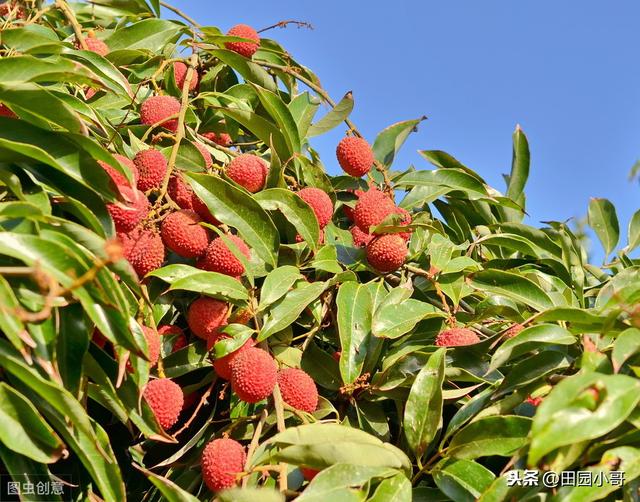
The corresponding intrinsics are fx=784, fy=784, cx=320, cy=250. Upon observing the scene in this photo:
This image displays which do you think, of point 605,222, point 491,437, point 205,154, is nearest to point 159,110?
point 205,154

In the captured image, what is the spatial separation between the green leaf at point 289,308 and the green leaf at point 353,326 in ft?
0.14

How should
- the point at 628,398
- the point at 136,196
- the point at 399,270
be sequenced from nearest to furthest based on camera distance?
the point at 628,398, the point at 136,196, the point at 399,270

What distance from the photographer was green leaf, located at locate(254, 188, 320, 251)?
4.23 feet

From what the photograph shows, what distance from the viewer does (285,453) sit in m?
0.97

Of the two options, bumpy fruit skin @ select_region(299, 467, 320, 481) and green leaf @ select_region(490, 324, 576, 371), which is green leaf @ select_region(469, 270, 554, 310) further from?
bumpy fruit skin @ select_region(299, 467, 320, 481)

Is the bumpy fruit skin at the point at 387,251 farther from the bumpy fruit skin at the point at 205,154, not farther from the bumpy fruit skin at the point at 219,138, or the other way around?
the bumpy fruit skin at the point at 219,138

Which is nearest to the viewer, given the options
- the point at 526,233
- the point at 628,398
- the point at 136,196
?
the point at 628,398

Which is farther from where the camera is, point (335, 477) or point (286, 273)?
point (286, 273)

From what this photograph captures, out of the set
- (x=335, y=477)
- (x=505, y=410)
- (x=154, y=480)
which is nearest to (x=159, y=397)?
(x=154, y=480)

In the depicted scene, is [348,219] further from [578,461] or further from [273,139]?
[578,461]

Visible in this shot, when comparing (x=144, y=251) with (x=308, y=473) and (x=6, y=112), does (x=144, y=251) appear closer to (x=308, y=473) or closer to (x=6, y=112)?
(x=6, y=112)

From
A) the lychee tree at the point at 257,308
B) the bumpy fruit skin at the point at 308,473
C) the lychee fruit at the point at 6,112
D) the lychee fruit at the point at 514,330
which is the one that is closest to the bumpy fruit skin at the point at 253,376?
the lychee tree at the point at 257,308

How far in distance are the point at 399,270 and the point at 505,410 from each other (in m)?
0.39

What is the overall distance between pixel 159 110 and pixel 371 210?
413 millimetres
